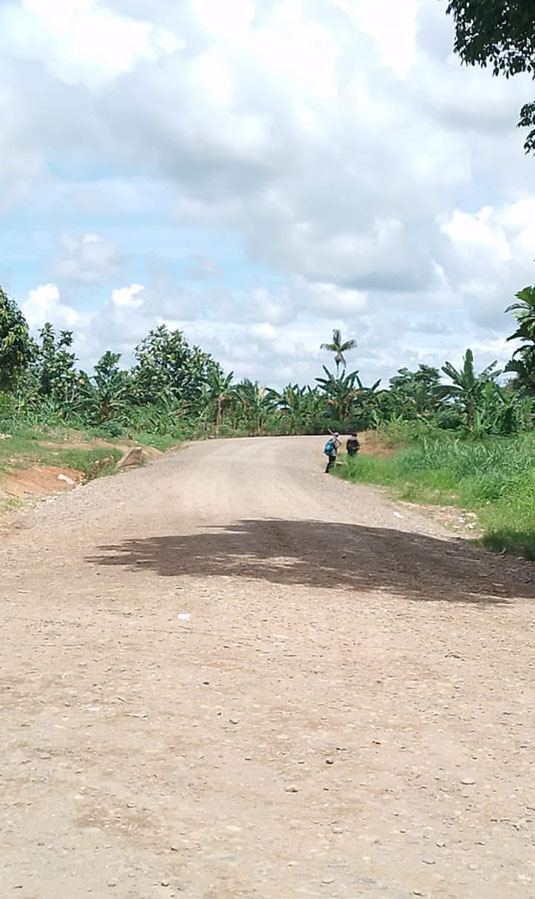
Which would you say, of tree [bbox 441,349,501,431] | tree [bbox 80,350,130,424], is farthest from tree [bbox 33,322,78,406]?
tree [bbox 441,349,501,431]

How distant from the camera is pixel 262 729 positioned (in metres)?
5.00

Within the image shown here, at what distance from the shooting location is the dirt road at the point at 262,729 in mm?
3465

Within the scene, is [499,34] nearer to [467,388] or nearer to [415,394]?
[467,388]

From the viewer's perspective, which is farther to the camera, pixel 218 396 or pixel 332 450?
pixel 218 396

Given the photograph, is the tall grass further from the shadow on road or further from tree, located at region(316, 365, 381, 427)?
tree, located at region(316, 365, 381, 427)

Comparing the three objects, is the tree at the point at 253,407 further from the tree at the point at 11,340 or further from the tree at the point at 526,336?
the tree at the point at 526,336

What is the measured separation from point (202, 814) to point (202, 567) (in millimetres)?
6422

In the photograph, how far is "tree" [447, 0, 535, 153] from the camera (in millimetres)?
10570

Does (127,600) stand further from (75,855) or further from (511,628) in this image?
(75,855)

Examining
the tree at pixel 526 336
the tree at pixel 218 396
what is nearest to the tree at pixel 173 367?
the tree at pixel 218 396

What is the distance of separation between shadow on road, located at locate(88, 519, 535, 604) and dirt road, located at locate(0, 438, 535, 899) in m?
0.07

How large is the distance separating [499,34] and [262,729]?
9.11m

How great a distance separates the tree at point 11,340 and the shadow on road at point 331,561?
1904cm

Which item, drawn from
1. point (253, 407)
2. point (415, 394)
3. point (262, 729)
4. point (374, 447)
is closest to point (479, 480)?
point (374, 447)
